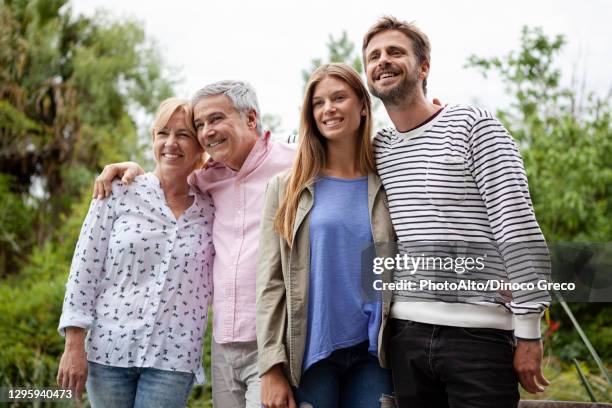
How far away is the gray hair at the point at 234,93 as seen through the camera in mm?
2922

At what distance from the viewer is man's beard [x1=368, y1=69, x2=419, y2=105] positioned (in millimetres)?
2479

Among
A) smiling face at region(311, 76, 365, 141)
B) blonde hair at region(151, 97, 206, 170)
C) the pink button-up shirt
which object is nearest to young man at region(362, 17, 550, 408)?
smiling face at region(311, 76, 365, 141)

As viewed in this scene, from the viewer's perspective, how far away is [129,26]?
17047mm

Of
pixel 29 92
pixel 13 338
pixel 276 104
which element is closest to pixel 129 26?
pixel 29 92

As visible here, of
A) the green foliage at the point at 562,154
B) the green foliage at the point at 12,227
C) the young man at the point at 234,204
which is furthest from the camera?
the green foliage at the point at 12,227

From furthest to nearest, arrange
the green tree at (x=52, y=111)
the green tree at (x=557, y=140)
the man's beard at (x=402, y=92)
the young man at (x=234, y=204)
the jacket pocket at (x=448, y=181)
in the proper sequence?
the green tree at (x=52, y=111) → the green tree at (x=557, y=140) → the young man at (x=234, y=204) → the man's beard at (x=402, y=92) → the jacket pocket at (x=448, y=181)

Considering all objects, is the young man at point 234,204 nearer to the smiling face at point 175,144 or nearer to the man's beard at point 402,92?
the smiling face at point 175,144

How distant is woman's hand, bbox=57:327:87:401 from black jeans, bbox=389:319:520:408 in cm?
128

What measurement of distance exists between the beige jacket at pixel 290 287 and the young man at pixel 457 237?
0.06 metres

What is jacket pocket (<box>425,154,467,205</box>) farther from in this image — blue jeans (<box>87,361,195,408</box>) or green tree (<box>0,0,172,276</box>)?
green tree (<box>0,0,172,276</box>)

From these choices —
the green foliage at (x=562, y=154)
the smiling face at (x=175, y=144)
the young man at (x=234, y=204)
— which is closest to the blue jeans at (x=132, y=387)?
the young man at (x=234, y=204)

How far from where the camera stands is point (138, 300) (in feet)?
9.00

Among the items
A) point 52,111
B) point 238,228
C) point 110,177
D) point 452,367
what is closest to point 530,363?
point 452,367

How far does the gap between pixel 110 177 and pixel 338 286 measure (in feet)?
3.87
